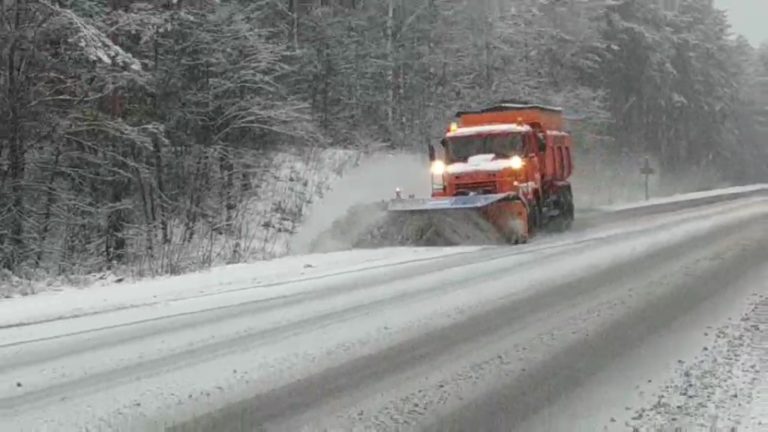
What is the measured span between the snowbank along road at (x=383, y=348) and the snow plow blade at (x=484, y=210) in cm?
337

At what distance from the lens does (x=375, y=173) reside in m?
25.5

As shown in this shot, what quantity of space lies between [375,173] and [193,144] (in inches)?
199

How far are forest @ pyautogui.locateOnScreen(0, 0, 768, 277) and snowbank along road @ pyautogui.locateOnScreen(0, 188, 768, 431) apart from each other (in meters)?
4.83

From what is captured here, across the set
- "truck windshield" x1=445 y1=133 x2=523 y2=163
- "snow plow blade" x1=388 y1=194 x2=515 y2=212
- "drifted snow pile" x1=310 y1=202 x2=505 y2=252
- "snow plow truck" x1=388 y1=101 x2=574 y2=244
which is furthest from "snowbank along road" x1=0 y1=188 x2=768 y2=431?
"truck windshield" x1=445 y1=133 x2=523 y2=163

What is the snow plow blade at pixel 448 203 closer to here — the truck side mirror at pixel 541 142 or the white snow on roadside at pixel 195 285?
the white snow on roadside at pixel 195 285

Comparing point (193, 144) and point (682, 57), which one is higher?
point (682, 57)

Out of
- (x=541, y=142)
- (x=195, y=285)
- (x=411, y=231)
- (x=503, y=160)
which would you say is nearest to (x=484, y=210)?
(x=411, y=231)

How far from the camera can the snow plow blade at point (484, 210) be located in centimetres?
1836

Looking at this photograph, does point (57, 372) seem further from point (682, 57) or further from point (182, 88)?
point (682, 57)

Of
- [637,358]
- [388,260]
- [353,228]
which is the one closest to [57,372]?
[637,358]

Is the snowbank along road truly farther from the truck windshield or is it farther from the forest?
the truck windshield

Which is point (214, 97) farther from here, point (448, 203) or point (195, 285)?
Answer: point (195, 285)

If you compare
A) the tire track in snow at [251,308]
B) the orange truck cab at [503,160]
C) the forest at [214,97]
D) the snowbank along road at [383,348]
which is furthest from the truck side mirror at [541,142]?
the snowbank along road at [383,348]

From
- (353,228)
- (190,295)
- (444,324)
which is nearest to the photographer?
(444,324)
